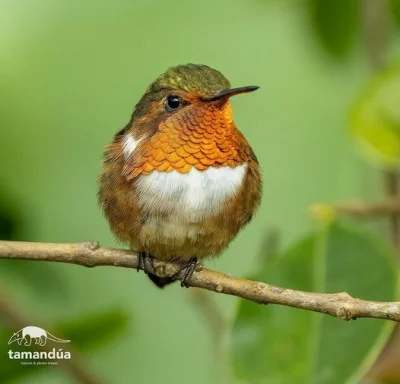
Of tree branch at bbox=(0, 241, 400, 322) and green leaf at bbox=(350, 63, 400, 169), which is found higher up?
green leaf at bbox=(350, 63, 400, 169)

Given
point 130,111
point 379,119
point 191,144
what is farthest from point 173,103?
point 130,111

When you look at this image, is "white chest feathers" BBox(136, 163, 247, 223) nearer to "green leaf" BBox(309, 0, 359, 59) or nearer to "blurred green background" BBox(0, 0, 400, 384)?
"green leaf" BBox(309, 0, 359, 59)

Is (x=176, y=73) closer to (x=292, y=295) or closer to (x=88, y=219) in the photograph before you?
(x=292, y=295)

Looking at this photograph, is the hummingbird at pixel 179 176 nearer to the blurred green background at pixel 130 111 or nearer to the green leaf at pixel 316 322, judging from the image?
the green leaf at pixel 316 322

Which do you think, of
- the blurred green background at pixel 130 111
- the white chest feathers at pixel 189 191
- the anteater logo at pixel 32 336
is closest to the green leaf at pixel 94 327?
the anteater logo at pixel 32 336

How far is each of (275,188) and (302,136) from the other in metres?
0.33

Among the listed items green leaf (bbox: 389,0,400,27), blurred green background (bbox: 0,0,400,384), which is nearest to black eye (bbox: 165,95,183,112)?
green leaf (bbox: 389,0,400,27)

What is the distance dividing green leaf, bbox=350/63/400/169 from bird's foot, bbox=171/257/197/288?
477 mm

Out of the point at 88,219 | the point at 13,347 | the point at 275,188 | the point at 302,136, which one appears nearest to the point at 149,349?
the point at 88,219

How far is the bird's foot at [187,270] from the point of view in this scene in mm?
1651

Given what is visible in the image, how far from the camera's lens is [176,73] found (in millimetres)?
1568

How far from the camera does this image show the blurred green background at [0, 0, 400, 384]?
3.30 meters

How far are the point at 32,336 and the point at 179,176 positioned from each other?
2.18 feet

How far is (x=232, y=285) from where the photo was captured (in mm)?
1432
